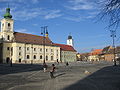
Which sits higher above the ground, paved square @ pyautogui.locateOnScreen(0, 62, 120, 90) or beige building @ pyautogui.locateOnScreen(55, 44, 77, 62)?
beige building @ pyautogui.locateOnScreen(55, 44, 77, 62)

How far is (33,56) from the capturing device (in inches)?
3617

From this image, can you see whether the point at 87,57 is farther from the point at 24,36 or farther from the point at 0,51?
the point at 0,51

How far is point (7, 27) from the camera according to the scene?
86.1 meters

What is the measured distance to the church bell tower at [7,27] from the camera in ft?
277

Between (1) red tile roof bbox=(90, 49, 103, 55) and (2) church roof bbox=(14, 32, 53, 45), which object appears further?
(1) red tile roof bbox=(90, 49, 103, 55)

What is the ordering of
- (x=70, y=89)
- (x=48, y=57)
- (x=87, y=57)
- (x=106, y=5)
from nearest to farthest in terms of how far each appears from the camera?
(x=106, y=5) → (x=70, y=89) → (x=48, y=57) → (x=87, y=57)

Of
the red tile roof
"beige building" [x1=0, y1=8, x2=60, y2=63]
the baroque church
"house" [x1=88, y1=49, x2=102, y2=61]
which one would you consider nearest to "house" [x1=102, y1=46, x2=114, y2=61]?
"house" [x1=88, y1=49, x2=102, y2=61]

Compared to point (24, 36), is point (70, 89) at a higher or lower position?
lower

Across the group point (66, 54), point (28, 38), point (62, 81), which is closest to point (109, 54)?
point (66, 54)

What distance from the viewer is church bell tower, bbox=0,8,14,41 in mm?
84500

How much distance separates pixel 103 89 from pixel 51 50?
93.1 meters

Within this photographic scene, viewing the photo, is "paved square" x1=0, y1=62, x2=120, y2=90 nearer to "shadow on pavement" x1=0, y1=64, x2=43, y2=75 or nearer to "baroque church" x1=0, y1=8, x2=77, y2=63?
"shadow on pavement" x1=0, y1=64, x2=43, y2=75

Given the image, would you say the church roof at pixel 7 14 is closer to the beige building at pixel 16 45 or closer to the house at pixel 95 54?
the beige building at pixel 16 45

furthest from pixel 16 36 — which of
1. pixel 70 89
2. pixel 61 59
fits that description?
pixel 70 89
